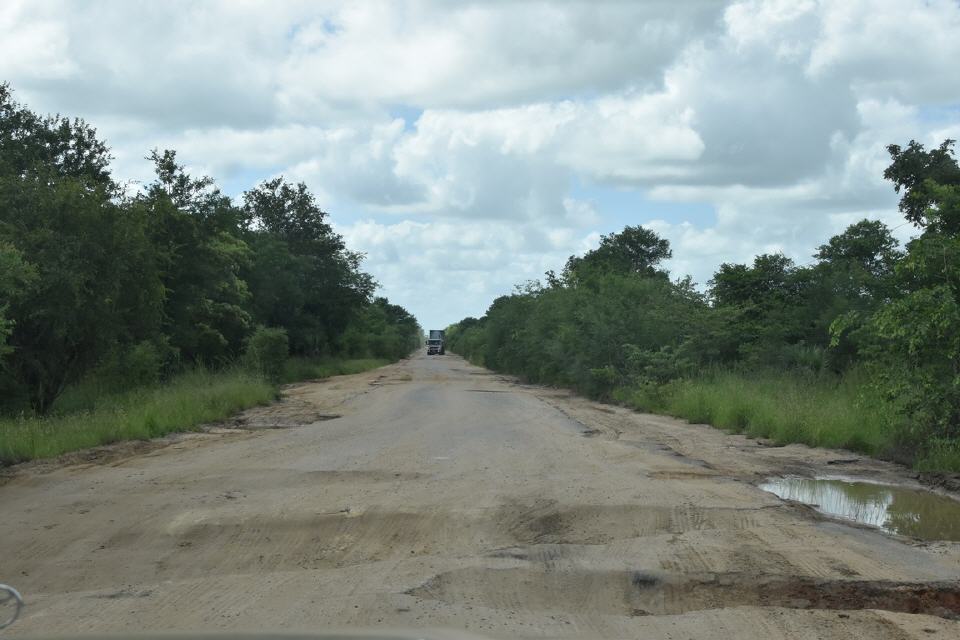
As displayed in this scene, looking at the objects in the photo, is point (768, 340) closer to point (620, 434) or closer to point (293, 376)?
point (620, 434)

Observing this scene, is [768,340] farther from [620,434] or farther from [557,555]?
[557,555]

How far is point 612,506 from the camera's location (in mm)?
10094

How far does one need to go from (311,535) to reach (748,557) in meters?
4.03

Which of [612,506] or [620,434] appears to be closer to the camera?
[612,506]

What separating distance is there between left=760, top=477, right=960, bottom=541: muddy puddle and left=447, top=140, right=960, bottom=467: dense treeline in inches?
69.5

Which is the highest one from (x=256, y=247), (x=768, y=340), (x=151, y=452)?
(x=256, y=247)

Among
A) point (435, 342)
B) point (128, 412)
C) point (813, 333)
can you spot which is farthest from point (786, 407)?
point (435, 342)

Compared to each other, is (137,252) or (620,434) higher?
(137,252)

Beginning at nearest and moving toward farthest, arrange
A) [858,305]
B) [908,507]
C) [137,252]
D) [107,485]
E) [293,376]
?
1. [908,507]
2. [107,485]
3. [137,252]
4. [858,305]
5. [293,376]

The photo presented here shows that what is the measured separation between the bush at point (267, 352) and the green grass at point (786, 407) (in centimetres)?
1439

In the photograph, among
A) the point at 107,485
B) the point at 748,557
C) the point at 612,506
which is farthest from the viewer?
the point at 107,485

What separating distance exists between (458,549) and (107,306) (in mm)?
15529

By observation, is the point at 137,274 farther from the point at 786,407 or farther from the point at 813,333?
the point at 813,333

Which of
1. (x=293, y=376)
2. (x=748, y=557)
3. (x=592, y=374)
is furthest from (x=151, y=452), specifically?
(x=293, y=376)
